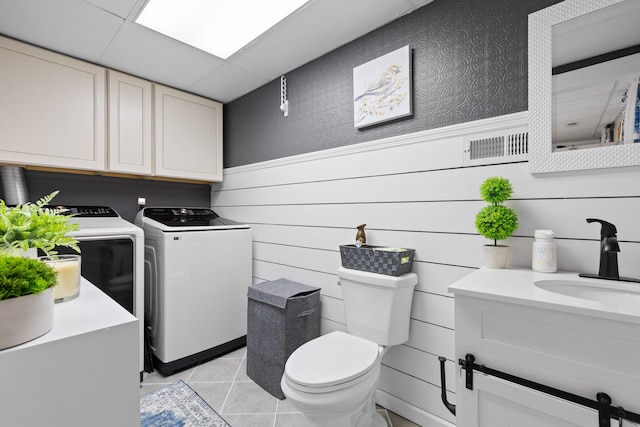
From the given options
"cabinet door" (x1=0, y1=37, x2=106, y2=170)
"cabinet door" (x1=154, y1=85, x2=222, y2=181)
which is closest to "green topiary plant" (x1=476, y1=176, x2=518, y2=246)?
"cabinet door" (x1=154, y1=85, x2=222, y2=181)

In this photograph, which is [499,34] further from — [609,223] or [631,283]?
[631,283]

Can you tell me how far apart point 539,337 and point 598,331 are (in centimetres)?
13

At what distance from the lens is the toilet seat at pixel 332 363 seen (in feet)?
4.22

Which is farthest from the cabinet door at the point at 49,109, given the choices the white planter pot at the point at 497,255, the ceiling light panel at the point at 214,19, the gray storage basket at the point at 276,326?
the white planter pot at the point at 497,255

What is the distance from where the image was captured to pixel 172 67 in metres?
2.31

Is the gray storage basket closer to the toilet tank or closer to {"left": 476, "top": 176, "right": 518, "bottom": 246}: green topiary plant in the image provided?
the toilet tank

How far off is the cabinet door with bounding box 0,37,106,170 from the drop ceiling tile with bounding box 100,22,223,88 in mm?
234

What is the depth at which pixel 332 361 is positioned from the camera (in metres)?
1.43

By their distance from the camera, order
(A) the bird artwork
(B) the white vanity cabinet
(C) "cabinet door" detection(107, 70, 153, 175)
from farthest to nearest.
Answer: (C) "cabinet door" detection(107, 70, 153, 175), (A) the bird artwork, (B) the white vanity cabinet

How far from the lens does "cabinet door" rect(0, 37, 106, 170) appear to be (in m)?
1.89

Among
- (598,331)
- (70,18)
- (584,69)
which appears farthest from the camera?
(70,18)

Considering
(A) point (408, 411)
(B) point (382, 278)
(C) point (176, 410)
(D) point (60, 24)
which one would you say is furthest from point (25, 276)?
(D) point (60, 24)

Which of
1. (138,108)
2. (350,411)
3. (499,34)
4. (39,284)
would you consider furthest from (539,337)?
(138,108)

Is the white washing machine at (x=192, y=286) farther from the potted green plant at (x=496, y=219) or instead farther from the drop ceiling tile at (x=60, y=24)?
the potted green plant at (x=496, y=219)
